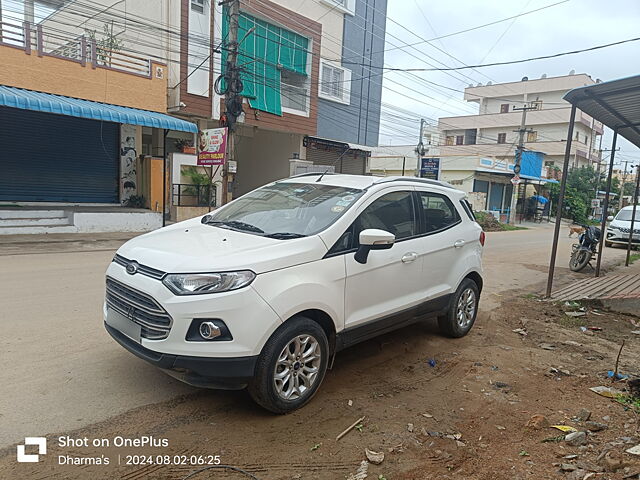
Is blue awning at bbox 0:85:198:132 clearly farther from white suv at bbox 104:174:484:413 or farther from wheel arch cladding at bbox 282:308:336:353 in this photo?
wheel arch cladding at bbox 282:308:336:353

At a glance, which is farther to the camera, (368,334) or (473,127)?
(473,127)

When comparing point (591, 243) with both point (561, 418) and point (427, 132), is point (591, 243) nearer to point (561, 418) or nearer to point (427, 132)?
point (561, 418)

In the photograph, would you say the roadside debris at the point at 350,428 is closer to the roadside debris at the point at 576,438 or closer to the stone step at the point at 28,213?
the roadside debris at the point at 576,438

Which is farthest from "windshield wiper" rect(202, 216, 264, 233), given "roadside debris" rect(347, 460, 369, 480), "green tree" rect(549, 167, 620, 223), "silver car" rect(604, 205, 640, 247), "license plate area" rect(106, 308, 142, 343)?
"green tree" rect(549, 167, 620, 223)

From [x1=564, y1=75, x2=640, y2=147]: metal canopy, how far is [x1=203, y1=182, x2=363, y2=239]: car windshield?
508cm

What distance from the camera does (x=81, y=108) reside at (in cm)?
1323

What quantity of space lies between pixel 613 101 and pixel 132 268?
819cm

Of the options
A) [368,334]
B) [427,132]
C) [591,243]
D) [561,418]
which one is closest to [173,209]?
[591,243]

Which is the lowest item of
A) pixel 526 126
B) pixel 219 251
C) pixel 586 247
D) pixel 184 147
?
pixel 586 247

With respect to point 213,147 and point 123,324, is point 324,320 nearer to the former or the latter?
point 123,324

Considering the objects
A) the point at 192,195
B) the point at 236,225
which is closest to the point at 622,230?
the point at 192,195

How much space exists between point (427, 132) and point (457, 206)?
195ft

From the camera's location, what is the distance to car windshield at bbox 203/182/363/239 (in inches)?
158

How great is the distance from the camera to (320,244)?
3738mm
